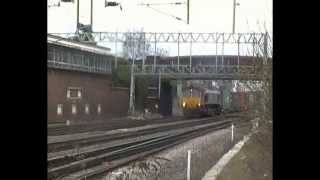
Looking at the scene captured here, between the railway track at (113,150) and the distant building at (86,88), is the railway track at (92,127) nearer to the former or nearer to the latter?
the distant building at (86,88)

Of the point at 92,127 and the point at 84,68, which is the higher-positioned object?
the point at 84,68

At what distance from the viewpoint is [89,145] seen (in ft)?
45.3

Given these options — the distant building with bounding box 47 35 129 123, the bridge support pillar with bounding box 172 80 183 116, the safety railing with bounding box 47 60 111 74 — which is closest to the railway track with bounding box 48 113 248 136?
the distant building with bounding box 47 35 129 123

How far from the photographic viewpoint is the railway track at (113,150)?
32.1 feet

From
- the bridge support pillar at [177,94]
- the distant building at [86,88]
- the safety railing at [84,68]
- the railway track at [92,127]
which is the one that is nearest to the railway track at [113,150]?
the railway track at [92,127]

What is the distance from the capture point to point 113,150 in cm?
1366

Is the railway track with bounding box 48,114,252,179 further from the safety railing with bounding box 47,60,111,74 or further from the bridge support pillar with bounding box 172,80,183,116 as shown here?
the safety railing with bounding box 47,60,111,74

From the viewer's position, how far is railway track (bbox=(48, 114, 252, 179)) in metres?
9.79

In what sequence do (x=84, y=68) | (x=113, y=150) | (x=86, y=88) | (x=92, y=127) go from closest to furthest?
(x=84, y=68) < (x=113, y=150) < (x=92, y=127) < (x=86, y=88)

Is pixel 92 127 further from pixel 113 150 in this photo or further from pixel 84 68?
pixel 84 68

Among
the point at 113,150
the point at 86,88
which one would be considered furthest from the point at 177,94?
the point at 86,88
